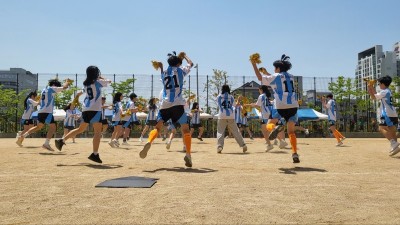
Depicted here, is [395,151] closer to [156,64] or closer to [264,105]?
[264,105]

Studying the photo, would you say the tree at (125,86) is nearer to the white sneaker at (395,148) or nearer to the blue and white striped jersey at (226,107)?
the blue and white striped jersey at (226,107)

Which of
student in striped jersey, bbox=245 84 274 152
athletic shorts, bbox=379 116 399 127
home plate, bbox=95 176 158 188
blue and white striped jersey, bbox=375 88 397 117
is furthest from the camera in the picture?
student in striped jersey, bbox=245 84 274 152

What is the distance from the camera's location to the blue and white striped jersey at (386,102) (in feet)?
30.0

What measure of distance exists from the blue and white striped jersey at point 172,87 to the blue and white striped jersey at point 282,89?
1.80m

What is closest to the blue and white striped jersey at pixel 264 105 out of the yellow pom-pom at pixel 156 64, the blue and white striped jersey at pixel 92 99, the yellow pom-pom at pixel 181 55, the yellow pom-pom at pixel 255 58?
the yellow pom-pom at pixel 255 58

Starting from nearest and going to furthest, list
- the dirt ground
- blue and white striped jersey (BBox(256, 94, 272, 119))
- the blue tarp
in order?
the dirt ground → blue and white striped jersey (BBox(256, 94, 272, 119)) → the blue tarp

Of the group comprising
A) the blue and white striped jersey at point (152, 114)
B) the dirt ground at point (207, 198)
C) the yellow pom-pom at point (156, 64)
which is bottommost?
the dirt ground at point (207, 198)

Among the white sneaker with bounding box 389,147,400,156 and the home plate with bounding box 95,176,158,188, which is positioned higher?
the white sneaker with bounding box 389,147,400,156

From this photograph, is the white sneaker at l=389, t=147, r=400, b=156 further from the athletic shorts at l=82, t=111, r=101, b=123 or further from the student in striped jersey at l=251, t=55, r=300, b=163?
the athletic shorts at l=82, t=111, r=101, b=123

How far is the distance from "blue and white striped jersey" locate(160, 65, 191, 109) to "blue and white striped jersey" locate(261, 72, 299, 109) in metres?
1.80

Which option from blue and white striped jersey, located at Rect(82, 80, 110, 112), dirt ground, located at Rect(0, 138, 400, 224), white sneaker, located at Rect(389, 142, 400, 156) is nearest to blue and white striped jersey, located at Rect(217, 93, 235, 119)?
blue and white striped jersey, located at Rect(82, 80, 110, 112)

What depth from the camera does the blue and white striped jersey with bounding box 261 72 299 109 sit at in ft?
24.3

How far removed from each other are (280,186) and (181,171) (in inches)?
81.9

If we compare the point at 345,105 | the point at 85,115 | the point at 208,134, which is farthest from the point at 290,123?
the point at 345,105
